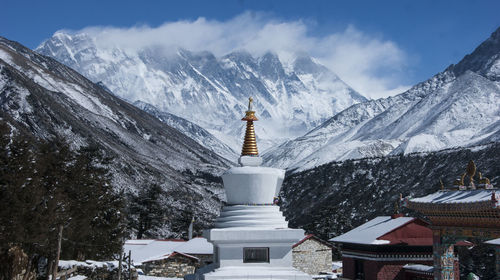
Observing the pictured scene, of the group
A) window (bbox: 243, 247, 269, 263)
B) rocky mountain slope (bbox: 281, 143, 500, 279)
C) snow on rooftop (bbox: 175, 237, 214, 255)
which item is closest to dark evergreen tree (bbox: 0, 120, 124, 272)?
snow on rooftop (bbox: 175, 237, 214, 255)

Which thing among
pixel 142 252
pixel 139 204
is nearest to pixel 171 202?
pixel 139 204

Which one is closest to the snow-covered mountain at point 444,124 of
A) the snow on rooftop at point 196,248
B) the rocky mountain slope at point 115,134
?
the rocky mountain slope at point 115,134

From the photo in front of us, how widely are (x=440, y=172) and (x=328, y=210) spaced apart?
31.7 metres

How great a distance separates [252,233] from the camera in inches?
618

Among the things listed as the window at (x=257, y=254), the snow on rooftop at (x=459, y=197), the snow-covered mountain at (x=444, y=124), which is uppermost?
the snow-covered mountain at (x=444, y=124)

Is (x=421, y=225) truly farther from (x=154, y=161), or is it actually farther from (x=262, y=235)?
(x=154, y=161)

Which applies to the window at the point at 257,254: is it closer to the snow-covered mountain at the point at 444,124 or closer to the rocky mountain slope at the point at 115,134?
the rocky mountain slope at the point at 115,134

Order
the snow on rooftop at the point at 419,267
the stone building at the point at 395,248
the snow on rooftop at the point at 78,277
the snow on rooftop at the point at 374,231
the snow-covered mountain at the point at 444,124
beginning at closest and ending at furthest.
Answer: the snow on rooftop at the point at 419,267 < the snow on rooftop at the point at 78,277 < the stone building at the point at 395,248 < the snow on rooftop at the point at 374,231 < the snow-covered mountain at the point at 444,124

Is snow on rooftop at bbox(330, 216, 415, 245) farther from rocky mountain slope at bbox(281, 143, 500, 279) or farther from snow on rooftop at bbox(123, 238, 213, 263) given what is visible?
rocky mountain slope at bbox(281, 143, 500, 279)

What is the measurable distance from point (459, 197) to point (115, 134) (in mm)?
126485

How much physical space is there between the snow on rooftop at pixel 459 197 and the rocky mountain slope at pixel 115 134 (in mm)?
55045

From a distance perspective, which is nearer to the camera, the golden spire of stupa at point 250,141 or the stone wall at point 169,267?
the golden spire of stupa at point 250,141

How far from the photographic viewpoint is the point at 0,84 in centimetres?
10888

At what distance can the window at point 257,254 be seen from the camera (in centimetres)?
1600
